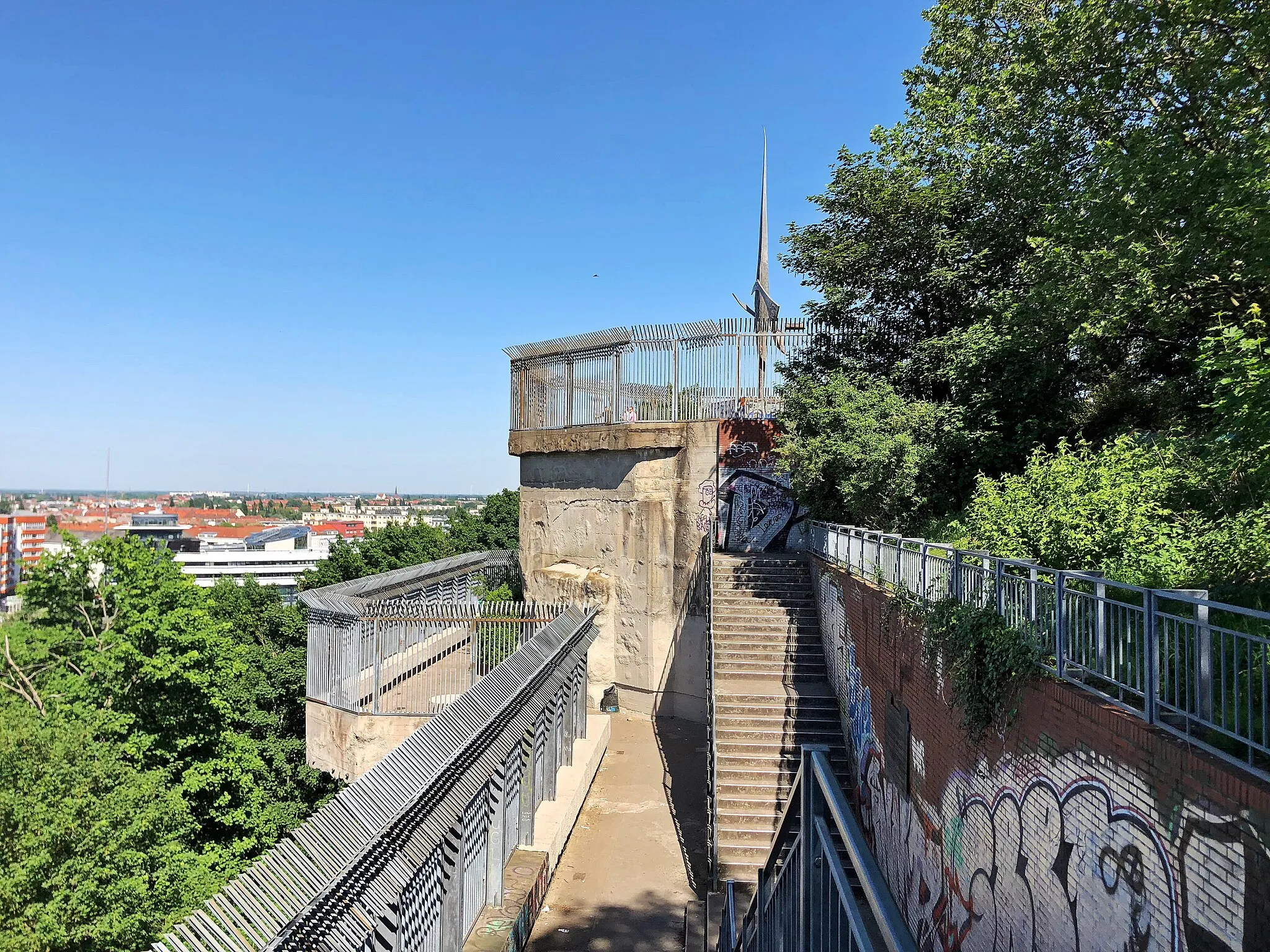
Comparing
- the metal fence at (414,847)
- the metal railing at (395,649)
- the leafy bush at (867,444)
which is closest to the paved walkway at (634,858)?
the metal fence at (414,847)

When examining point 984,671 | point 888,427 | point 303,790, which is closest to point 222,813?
point 303,790

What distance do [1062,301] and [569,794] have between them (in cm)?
961

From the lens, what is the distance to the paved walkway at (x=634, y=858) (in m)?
8.85

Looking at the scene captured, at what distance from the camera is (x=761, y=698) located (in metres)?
11.9

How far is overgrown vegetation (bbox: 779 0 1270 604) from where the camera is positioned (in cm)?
688

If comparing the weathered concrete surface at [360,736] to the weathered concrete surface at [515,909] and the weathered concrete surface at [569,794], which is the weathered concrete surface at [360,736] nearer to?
the weathered concrete surface at [569,794]

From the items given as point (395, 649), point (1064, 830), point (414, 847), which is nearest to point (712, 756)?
point (414, 847)

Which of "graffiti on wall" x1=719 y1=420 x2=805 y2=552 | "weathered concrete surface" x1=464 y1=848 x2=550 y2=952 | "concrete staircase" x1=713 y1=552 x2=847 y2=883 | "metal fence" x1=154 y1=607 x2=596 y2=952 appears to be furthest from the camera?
"graffiti on wall" x1=719 y1=420 x2=805 y2=552

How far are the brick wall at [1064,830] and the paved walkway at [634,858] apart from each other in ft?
9.17

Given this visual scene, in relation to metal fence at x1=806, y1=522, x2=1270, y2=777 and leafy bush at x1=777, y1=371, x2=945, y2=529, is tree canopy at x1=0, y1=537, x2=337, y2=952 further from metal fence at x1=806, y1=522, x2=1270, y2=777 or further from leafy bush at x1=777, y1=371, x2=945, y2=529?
metal fence at x1=806, y1=522, x2=1270, y2=777

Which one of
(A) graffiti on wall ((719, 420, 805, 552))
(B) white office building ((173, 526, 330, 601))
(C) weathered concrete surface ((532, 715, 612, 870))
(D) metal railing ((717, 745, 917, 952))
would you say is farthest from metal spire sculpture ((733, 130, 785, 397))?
(B) white office building ((173, 526, 330, 601))

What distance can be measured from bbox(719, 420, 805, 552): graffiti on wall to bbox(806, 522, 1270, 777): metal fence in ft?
33.6

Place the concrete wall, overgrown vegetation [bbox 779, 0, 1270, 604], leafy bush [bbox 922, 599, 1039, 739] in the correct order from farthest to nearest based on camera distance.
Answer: the concrete wall → overgrown vegetation [bbox 779, 0, 1270, 604] → leafy bush [bbox 922, 599, 1039, 739]

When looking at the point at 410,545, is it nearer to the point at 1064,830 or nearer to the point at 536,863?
the point at 536,863
